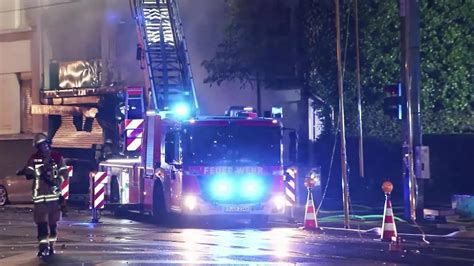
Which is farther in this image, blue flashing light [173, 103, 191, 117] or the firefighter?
blue flashing light [173, 103, 191, 117]

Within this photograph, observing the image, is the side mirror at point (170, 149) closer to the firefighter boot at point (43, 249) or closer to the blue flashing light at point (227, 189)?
the blue flashing light at point (227, 189)

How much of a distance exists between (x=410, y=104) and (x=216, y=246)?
23.2 feet

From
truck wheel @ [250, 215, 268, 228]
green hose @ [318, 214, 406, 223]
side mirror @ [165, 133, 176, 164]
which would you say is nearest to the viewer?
side mirror @ [165, 133, 176, 164]

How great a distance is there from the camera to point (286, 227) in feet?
66.6

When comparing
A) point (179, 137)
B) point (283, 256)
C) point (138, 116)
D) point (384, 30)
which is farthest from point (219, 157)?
point (384, 30)

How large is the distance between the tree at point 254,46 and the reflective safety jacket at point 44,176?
56.6ft

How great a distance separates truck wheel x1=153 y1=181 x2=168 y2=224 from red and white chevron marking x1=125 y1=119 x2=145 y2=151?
6.39 ft

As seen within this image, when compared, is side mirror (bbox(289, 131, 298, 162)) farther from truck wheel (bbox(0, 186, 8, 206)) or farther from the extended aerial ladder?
truck wheel (bbox(0, 186, 8, 206))

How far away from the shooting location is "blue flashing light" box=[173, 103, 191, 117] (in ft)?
69.4

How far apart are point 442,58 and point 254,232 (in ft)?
37.7

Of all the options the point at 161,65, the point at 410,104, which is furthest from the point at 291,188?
the point at 161,65

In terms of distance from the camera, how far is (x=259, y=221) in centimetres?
2083

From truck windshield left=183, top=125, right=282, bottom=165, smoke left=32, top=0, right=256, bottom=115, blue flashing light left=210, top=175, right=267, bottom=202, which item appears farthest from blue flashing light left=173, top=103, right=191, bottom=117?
smoke left=32, top=0, right=256, bottom=115

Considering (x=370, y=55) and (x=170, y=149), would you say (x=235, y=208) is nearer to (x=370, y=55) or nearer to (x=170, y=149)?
(x=170, y=149)
